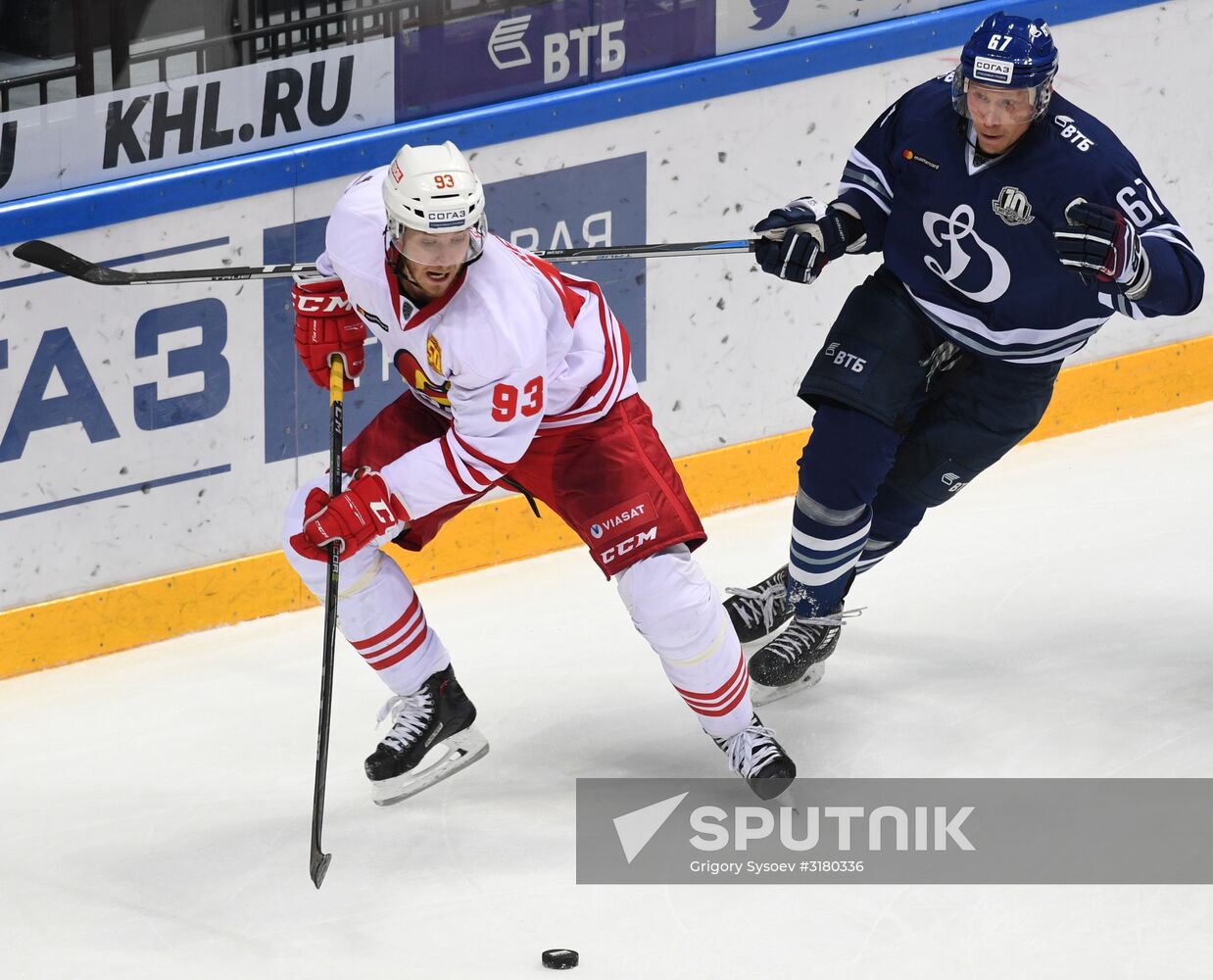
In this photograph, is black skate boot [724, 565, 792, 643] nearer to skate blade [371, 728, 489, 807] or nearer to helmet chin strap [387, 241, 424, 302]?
skate blade [371, 728, 489, 807]

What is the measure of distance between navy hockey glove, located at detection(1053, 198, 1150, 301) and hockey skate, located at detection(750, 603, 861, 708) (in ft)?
3.01

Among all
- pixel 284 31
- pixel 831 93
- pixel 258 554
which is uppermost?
pixel 284 31

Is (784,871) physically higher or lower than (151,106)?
lower

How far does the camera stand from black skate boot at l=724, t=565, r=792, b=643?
4309mm

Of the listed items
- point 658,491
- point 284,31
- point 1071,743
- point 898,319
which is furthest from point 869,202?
point 284,31

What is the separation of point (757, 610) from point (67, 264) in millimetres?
1468

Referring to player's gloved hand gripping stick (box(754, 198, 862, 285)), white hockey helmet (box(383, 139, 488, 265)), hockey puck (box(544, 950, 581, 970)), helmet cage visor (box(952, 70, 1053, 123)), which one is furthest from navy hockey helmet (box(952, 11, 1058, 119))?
hockey puck (box(544, 950, 581, 970))

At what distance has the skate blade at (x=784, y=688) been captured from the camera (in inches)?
165

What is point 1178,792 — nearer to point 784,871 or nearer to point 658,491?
point 784,871

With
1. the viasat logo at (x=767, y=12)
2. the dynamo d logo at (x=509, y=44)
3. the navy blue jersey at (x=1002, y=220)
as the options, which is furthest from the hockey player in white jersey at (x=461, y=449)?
the viasat logo at (x=767, y=12)

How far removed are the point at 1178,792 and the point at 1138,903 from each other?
1.34 feet

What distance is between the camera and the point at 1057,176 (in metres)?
3.74

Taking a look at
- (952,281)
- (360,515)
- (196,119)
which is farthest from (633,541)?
(196,119)

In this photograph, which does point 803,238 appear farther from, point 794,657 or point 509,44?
point 509,44
